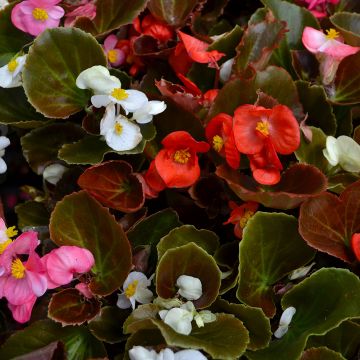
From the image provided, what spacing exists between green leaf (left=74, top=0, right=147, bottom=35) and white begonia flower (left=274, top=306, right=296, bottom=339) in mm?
470

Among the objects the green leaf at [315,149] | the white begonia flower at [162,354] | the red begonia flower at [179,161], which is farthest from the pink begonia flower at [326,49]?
the white begonia flower at [162,354]

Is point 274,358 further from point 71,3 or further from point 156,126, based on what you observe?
point 71,3

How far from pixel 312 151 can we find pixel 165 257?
249 mm

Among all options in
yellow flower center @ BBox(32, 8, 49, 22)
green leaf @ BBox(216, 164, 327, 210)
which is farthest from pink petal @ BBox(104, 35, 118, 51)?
green leaf @ BBox(216, 164, 327, 210)

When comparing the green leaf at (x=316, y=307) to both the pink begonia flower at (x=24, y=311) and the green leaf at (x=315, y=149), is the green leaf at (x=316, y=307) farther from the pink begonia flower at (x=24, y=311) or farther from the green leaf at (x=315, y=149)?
the pink begonia flower at (x=24, y=311)

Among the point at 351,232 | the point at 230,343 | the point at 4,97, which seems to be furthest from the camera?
the point at 4,97

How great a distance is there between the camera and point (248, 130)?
2.49ft

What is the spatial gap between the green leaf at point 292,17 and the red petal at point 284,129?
0.23m

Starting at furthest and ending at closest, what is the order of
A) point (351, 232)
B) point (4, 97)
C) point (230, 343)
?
point (4, 97) → point (351, 232) → point (230, 343)

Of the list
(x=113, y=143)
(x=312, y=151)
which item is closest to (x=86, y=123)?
(x=113, y=143)

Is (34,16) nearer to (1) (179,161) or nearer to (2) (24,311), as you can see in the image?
(1) (179,161)

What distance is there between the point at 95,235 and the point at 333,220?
297 mm

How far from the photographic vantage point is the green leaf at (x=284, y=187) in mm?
745

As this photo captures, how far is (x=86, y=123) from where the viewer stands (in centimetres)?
84
